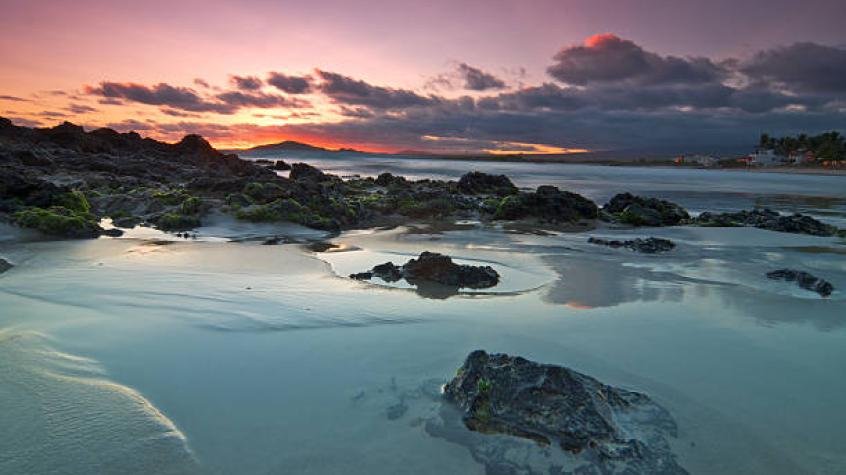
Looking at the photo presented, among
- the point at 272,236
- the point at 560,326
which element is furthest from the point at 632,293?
the point at 272,236

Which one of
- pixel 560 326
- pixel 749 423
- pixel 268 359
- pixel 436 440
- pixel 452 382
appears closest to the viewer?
pixel 436 440

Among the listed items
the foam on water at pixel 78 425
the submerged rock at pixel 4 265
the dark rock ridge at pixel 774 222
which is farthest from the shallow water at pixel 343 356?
the dark rock ridge at pixel 774 222

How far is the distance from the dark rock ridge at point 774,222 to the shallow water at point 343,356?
6.14 m

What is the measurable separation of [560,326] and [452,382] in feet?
5.97

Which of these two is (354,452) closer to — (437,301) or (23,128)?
(437,301)

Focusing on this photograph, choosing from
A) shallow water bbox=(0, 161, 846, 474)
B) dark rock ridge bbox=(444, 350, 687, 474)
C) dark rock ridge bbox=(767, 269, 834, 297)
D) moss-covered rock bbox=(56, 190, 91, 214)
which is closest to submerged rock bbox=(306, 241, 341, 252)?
shallow water bbox=(0, 161, 846, 474)

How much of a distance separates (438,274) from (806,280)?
4.49 metres

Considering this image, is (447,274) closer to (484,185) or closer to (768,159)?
(484,185)

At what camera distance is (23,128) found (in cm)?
3266

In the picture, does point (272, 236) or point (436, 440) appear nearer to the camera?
point (436, 440)

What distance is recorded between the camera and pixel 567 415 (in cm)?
274

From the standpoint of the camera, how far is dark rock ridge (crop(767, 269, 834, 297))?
20.7ft

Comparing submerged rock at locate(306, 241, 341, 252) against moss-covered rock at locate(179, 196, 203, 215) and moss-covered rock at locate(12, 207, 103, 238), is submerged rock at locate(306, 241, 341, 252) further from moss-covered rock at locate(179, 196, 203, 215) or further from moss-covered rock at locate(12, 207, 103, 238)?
moss-covered rock at locate(12, 207, 103, 238)

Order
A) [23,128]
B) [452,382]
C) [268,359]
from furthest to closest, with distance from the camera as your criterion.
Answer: [23,128] < [268,359] < [452,382]
